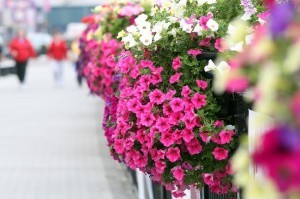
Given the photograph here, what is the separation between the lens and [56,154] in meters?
12.0

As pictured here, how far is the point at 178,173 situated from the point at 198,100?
1.41 feet

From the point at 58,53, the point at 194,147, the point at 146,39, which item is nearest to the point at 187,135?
the point at 194,147

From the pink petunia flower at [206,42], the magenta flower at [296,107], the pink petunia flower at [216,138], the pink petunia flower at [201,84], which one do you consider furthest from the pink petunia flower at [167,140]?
the magenta flower at [296,107]

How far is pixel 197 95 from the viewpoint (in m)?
5.05

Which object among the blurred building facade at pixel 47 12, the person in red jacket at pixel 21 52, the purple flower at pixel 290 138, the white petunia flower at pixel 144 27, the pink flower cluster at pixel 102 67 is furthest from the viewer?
the blurred building facade at pixel 47 12

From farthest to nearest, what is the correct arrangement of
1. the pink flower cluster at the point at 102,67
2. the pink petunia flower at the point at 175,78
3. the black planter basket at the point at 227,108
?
the pink flower cluster at the point at 102,67, the pink petunia flower at the point at 175,78, the black planter basket at the point at 227,108

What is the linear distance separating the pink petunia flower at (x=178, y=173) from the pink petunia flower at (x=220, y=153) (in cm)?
21

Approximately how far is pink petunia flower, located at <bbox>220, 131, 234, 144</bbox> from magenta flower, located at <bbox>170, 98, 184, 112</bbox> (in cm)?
27

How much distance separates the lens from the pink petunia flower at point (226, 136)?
4.88 meters

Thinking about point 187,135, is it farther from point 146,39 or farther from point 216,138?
point 146,39

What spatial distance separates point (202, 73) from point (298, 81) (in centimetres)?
371

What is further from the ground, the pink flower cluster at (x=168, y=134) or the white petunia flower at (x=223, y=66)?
the white petunia flower at (x=223, y=66)

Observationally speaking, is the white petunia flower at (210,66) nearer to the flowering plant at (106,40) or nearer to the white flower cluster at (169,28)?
the white flower cluster at (169,28)

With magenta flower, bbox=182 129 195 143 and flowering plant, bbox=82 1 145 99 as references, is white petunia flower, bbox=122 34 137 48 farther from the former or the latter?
flowering plant, bbox=82 1 145 99
